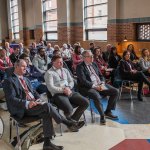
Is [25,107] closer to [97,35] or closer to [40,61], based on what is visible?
[40,61]

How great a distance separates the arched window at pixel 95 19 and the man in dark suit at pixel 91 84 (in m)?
6.78

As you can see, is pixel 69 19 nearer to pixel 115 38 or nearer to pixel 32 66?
pixel 115 38

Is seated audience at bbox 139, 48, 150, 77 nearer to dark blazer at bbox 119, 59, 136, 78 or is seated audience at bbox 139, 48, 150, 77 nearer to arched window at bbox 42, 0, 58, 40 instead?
dark blazer at bbox 119, 59, 136, 78

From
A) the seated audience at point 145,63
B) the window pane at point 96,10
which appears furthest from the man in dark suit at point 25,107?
the window pane at point 96,10

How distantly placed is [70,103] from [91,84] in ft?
2.04

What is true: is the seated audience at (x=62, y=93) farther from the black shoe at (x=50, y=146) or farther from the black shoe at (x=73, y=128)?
the black shoe at (x=50, y=146)

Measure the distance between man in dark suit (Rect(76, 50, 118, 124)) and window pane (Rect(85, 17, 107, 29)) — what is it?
6.91 metres

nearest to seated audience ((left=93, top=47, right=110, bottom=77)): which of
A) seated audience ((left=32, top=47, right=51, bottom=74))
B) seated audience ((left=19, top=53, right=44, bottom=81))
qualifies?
seated audience ((left=32, top=47, right=51, bottom=74))

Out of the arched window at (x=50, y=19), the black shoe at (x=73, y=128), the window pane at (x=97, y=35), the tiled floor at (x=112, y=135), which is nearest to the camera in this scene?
the tiled floor at (x=112, y=135)

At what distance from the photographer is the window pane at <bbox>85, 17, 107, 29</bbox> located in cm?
1127

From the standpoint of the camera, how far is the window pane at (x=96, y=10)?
36.5 ft

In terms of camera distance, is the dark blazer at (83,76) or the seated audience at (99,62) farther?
the seated audience at (99,62)

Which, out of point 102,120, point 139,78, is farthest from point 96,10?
point 102,120

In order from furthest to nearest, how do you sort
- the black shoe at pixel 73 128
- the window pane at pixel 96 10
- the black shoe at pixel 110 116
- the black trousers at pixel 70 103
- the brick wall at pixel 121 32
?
the window pane at pixel 96 10
the brick wall at pixel 121 32
the black shoe at pixel 110 116
the black shoe at pixel 73 128
the black trousers at pixel 70 103
